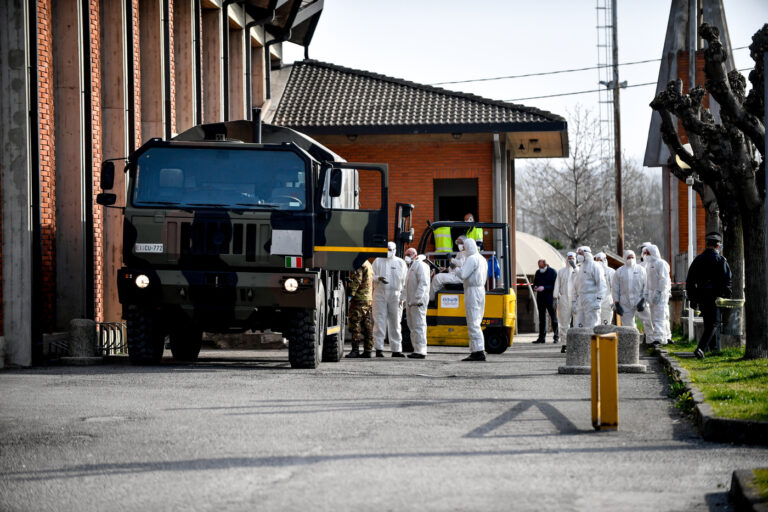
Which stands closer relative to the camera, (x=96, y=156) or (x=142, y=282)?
(x=142, y=282)

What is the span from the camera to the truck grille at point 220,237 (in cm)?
1477

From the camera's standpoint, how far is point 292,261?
1494 centimetres

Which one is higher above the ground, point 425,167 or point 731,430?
point 425,167

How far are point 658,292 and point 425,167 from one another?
9952mm

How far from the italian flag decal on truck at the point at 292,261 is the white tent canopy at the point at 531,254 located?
1136 inches

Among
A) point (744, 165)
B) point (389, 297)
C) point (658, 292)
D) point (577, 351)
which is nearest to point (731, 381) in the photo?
point (577, 351)

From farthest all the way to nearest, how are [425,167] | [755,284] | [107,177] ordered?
[425,167] → [755,284] → [107,177]

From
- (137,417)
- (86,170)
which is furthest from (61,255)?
(137,417)

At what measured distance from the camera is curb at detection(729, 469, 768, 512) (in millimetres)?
5926

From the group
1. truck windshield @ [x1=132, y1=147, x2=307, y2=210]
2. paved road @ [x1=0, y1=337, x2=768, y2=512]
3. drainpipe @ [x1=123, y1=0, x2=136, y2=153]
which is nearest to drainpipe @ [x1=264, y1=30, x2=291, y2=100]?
drainpipe @ [x1=123, y1=0, x2=136, y2=153]

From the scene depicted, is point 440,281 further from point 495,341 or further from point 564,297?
point 564,297

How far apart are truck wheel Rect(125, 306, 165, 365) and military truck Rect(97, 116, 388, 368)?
3 cm

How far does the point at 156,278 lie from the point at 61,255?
4.35 m

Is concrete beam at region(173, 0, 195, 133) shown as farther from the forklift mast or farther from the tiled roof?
the forklift mast
